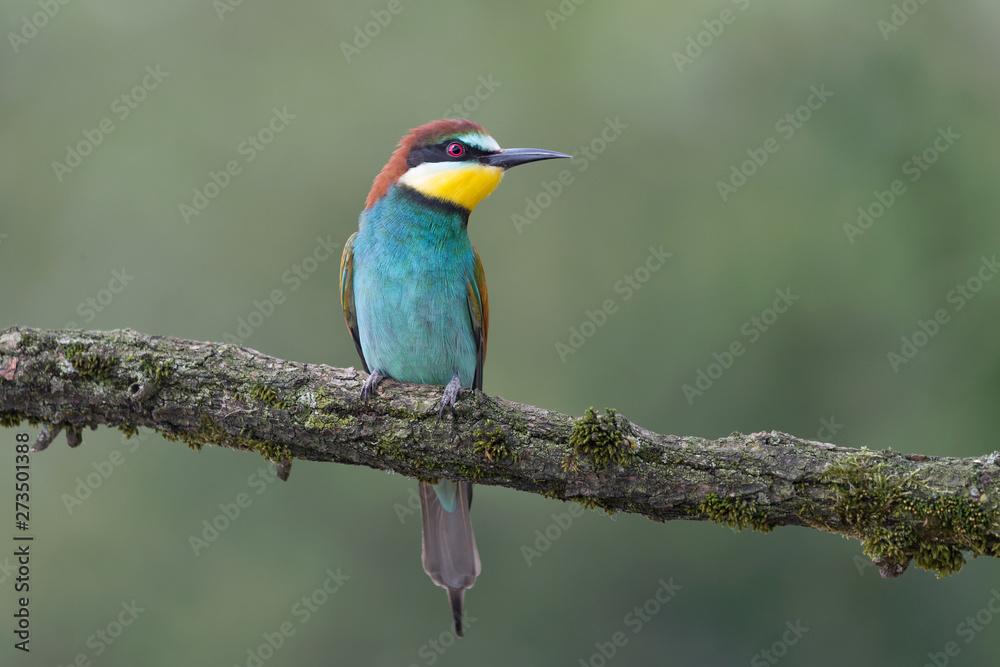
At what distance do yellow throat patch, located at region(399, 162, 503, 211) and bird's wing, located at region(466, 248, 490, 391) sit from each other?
30 centimetres

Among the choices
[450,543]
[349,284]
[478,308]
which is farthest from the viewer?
[349,284]

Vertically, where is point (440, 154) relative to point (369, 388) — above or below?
above

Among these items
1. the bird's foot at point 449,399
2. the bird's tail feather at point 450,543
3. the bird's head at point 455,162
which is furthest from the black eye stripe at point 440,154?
the bird's tail feather at point 450,543

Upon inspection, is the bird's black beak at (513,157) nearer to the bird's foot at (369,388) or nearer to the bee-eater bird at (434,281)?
the bee-eater bird at (434,281)

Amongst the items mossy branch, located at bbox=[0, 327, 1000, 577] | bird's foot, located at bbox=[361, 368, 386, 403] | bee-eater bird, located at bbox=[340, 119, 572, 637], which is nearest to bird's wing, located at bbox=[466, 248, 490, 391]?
bee-eater bird, located at bbox=[340, 119, 572, 637]

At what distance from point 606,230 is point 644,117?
1078mm

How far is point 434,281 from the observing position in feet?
14.2

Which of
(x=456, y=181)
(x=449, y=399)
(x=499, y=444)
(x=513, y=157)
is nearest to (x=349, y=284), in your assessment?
(x=456, y=181)

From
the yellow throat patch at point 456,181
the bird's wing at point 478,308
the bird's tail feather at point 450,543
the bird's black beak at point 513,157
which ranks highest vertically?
the bird's black beak at point 513,157

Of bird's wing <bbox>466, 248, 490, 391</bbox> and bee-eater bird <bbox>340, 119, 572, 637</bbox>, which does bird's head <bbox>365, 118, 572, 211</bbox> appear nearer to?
bee-eater bird <bbox>340, 119, 572, 637</bbox>

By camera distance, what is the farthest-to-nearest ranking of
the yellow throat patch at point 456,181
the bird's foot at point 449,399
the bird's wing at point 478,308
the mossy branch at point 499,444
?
the bird's wing at point 478,308 < the yellow throat patch at point 456,181 < the bird's foot at point 449,399 < the mossy branch at point 499,444

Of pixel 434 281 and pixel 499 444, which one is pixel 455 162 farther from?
pixel 499 444

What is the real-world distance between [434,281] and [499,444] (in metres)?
1.36

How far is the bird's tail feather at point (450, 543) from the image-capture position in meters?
4.27
